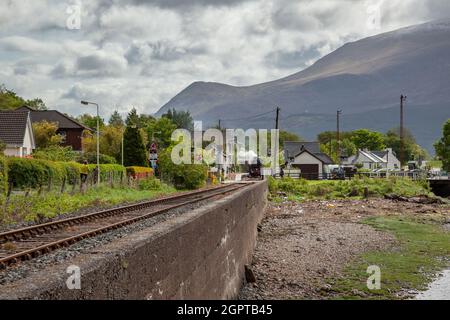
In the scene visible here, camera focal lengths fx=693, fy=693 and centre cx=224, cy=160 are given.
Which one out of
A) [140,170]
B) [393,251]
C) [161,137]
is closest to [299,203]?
[140,170]

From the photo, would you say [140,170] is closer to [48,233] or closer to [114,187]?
[114,187]

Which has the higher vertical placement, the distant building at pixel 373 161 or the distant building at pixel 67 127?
the distant building at pixel 67 127

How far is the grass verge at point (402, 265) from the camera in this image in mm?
14609

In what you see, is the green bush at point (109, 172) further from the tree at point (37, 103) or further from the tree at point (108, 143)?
the tree at point (37, 103)

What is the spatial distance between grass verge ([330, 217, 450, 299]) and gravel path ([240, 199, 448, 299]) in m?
0.42

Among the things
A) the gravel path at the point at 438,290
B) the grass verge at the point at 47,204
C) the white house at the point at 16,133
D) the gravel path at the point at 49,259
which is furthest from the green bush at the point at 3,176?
the white house at the point at 16,133

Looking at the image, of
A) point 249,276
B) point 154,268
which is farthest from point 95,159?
point 154,268

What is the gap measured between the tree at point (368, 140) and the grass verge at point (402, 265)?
6532 inches

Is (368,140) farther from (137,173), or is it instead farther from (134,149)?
(137,173)

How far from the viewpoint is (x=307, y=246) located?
22.1 m

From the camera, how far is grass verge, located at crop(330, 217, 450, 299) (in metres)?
14.6

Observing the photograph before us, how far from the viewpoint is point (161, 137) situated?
121m
